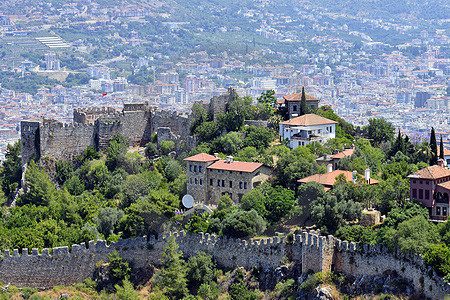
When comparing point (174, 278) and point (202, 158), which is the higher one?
point (202, 158)

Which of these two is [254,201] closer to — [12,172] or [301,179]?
[301,179]

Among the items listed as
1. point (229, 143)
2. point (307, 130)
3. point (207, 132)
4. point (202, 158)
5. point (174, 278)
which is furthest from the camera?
point (207, 132)

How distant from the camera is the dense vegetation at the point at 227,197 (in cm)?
3925

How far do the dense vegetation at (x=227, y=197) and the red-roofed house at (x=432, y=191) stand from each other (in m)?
0.76

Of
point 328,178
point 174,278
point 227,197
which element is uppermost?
point 328,178

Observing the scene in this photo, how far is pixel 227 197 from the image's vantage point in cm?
4556

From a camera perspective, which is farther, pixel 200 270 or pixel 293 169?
pixel 293 169

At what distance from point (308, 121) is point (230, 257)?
1628 centimetres

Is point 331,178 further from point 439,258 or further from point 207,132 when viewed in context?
point 207,132

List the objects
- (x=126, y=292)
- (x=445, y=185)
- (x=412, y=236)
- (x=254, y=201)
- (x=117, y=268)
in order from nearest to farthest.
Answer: (x=412, y=236), (x=445, y=185), (x=126, y=292), (x=117, y=268), (x=254, y=201)

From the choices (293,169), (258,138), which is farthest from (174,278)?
(258,138)

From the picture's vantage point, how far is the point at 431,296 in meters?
32.9

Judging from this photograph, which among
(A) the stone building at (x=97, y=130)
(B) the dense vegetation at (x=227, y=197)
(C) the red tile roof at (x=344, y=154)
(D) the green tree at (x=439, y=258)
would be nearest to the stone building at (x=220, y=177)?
(B) the dense vegetation at (x=227, y=197)

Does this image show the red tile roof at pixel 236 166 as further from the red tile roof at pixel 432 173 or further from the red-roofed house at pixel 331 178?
the red tile roof at pixel 432 173
